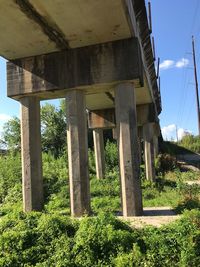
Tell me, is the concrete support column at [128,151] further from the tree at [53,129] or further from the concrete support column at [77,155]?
the tree at [53,129]

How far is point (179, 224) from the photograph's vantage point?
8328mm

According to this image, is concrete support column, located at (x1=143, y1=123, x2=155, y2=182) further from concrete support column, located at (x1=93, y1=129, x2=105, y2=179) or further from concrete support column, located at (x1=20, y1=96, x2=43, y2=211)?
concrete support column, located at (x1=20, y1=96, x2=43, y2=211)

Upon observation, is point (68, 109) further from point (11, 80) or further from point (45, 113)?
point (45, 113)

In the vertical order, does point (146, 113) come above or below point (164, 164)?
above

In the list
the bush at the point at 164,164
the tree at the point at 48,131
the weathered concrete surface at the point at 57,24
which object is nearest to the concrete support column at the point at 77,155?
the weathered concrete surface at the point at 57,24

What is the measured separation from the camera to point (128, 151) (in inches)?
484

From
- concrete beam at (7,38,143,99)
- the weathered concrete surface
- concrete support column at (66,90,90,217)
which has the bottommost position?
concrete support column at (66,90,90,217)

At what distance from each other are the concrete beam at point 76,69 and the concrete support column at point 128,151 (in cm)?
58

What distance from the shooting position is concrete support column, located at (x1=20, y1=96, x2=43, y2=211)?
44.0 feet

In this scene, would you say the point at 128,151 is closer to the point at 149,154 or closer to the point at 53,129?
the point at 149,154

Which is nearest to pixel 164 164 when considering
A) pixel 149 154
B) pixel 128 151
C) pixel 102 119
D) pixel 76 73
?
pixel 149 154

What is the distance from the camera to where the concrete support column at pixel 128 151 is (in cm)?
1217

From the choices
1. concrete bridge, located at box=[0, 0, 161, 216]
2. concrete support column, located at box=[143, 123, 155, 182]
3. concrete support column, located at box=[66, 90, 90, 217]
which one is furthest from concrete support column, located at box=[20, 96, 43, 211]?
concrete support column, located at box=[143, 123, 155, 182]

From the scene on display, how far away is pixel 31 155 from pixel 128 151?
3.59 m
